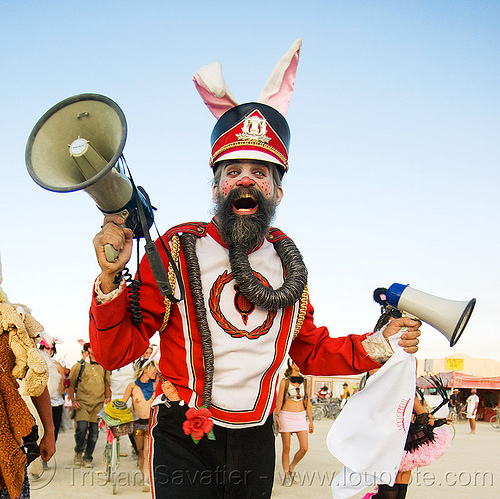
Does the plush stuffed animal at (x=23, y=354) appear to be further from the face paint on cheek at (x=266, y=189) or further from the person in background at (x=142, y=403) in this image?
the person in background at (x=142, y=403)

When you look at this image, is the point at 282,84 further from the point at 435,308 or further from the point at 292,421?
the point at 292,421

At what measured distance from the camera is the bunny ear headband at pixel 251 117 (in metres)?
3.01

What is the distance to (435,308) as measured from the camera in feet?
9.29

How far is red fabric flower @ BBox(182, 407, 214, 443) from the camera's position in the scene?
2.43m

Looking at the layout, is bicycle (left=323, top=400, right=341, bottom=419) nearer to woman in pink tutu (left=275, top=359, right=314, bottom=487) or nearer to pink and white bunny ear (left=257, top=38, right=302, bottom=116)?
woman in pink tutu (left=275, top=359, right=314, bottom=487)

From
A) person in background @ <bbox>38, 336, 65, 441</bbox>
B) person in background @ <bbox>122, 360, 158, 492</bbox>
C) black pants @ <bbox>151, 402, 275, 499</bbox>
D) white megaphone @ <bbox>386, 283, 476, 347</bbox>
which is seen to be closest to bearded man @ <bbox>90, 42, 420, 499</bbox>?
black pants @ <bbox>151, 402, 275, 499</bbox>

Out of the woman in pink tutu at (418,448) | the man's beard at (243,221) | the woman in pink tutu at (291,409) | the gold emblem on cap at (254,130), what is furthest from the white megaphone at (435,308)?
the woman in pink tutu at (291,409)

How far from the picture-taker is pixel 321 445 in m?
14.2

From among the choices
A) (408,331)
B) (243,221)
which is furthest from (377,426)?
(243,221)

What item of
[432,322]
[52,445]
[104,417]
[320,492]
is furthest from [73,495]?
[432,322]

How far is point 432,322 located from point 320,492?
5.98 meters

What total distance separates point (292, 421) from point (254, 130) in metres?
6.90

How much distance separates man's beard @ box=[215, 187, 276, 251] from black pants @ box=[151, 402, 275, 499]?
845mm

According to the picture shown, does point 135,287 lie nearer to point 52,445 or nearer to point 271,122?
point 271,122
